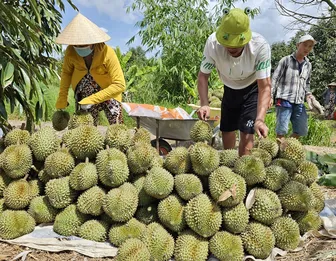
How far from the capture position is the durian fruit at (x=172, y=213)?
222 cm

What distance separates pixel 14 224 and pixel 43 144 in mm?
582

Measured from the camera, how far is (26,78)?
293 cm

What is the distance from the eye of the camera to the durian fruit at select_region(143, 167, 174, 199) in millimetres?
2250

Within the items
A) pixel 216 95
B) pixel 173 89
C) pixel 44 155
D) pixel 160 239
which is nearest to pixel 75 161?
pixel 44 155

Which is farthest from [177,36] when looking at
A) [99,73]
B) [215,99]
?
[99,73]

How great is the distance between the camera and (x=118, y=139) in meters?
2.53

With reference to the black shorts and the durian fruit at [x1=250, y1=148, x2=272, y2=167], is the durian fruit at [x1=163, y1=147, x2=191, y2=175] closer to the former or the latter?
the durian fruit at [x1=250, y1=148, x2=272, y2=167]

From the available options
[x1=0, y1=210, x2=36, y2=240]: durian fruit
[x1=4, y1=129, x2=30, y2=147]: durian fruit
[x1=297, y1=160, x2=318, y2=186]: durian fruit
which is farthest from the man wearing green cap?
[x1=0, y1=210, x2=36, y2=240]: durian fruit

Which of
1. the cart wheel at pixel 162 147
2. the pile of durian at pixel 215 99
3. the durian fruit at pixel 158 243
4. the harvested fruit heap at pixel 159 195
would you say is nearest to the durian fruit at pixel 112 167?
the harvested fruit heap at pixel 159 195

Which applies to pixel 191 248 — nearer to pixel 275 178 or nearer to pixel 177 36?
pixel 275 178

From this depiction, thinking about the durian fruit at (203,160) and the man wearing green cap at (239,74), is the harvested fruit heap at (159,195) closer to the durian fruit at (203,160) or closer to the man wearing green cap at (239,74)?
the durian fruit at (203,160)

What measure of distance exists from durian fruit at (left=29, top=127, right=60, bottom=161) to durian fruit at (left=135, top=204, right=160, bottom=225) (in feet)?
2.63

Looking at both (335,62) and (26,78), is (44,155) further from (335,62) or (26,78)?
(335,62)

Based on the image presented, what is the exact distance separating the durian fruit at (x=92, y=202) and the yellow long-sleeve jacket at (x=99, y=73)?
1171 mm
